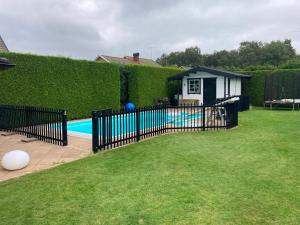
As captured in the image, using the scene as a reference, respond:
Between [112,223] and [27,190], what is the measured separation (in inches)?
72.3

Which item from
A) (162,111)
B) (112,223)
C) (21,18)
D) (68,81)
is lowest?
(112,223)

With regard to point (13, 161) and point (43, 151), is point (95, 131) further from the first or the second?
point (13, 161)

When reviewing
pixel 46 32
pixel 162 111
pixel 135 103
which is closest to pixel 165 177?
pixel 162 111

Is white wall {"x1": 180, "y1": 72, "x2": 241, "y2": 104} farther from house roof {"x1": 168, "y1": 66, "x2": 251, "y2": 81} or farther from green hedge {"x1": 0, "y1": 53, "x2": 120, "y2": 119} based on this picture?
green hedge {"x1": 0, "y1": 53, "x2": 120, "y2": 119}

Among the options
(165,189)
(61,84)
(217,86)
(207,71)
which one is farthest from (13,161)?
(217,86)

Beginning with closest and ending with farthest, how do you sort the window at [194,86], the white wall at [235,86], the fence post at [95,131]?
1. the fence post at [95,131]
2. the white wall at [235,86]
3. the window at [194,86]

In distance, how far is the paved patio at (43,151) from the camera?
524 cm

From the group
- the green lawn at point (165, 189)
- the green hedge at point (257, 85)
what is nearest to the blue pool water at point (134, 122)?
the green lawn at point (165, 189)

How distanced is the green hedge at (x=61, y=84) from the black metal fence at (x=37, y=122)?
1.27 metres

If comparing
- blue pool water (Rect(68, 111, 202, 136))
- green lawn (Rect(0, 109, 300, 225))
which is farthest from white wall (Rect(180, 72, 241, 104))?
green lawn (Rect(0, 109, 300, 225))

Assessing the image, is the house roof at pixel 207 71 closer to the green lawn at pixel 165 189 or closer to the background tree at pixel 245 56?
the green lawn at pixel 165 189

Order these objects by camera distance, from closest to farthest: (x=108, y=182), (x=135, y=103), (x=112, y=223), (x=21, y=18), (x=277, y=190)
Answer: (x=112, y=223) < (x=277, y=190) < (x=108, y=182) < (x=21, y=18) < (x=135, y=103)

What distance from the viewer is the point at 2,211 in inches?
135

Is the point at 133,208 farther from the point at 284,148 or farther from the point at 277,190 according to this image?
the point at 284,148
